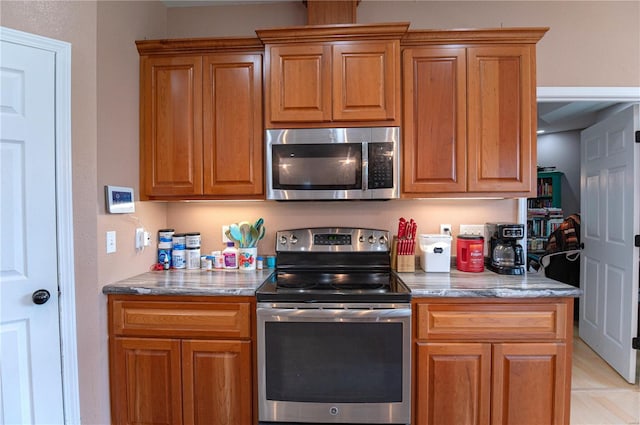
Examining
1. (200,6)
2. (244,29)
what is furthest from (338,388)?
(200,6)

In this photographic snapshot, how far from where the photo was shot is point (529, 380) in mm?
1463

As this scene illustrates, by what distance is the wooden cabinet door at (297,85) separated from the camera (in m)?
1.71

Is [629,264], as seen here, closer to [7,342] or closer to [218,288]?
[218,288]

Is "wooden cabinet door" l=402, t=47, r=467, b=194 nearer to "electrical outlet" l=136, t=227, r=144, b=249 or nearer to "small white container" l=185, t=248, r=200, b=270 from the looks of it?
"small white container" l=185, t=248, r=200, b=270

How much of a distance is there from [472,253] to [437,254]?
0.71 feet

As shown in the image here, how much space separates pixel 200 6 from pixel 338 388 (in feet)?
8.56

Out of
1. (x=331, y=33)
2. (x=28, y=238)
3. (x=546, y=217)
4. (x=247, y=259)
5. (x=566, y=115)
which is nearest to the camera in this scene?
(x=28, y=238)

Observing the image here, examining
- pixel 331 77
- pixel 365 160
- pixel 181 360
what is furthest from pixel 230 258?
pixel 331 77

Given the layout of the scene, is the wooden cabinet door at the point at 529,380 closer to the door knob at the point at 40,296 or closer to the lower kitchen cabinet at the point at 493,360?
the lower kitchen cabinet at the point at 493,360

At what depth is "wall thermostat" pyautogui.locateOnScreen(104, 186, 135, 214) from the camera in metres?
A: 1.56

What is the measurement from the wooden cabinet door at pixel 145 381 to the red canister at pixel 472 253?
1706 mm

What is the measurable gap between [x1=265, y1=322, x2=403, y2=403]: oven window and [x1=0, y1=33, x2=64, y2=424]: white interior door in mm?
1034

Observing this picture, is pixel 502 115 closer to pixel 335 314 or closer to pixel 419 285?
pixel 419 285

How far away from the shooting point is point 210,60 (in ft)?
5.91
